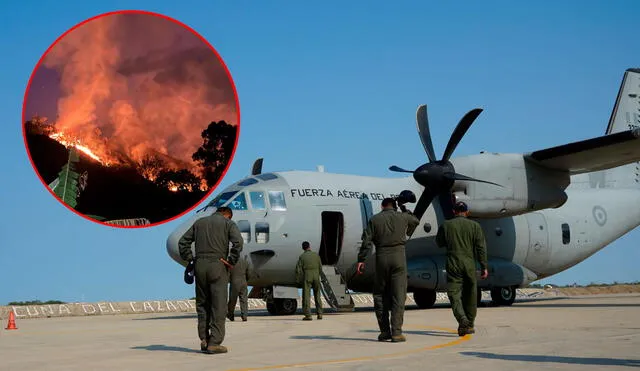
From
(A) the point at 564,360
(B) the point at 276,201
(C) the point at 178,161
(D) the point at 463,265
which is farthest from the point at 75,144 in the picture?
(A) the point at 564,360

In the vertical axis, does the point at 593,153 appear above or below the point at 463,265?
above

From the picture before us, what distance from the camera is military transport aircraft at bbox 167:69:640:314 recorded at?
2155 centimetres

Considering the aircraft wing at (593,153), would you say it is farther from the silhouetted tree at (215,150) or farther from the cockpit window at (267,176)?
the silhouetted tree at (215,150)

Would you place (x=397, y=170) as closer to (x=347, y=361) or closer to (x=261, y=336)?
(x=261, y=336)

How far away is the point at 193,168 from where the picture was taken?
2805 cm

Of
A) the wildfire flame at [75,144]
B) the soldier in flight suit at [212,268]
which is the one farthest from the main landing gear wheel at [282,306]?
the soldier in flight suit at [212,268]

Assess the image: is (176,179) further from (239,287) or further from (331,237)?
(239,287)

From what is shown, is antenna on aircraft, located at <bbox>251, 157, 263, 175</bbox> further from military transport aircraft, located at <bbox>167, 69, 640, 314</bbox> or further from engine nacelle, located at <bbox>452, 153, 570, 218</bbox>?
engine nacelle, located at <bbox>452, 153, 570, 218</bbox>

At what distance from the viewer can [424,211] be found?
2373cm

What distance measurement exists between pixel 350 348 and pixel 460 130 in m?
14.4

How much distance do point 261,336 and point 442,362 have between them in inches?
218

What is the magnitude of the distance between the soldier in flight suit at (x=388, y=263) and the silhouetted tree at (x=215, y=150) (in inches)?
622

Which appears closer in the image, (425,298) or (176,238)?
(176,238)

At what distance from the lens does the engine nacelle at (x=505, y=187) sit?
23.3 meters
